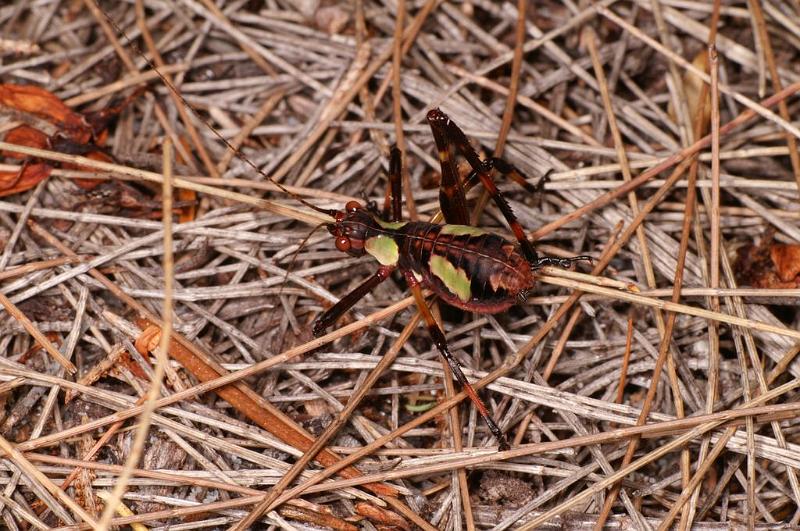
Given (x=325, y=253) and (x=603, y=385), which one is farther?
(x=325, y=253)

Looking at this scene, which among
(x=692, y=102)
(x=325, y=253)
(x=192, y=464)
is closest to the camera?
(x=192, y=464)

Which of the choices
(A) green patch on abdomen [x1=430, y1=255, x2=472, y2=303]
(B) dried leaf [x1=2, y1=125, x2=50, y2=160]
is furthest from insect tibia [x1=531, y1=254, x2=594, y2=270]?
(B) dried leaf [x1=2, y1=125, x2=50, y2=160]

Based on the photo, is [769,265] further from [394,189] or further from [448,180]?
[394,189]

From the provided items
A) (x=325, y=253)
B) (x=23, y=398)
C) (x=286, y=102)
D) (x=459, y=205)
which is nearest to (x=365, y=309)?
(x=325, y=253)

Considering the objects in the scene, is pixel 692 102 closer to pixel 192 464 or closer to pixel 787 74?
pixel 787 74

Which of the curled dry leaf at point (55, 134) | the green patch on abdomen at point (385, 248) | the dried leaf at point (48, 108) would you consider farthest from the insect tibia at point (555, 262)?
the dried leaf at point (48, 108)

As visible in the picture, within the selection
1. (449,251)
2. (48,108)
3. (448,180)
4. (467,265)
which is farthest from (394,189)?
(48,108)

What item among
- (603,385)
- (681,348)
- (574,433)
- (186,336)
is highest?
(681,348)

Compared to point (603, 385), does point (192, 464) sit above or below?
below
